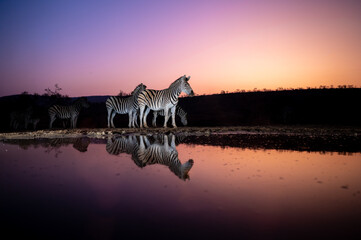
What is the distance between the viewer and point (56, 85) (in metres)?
32.5

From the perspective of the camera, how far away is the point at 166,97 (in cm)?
1551

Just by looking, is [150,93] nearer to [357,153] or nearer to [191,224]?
[357,153]

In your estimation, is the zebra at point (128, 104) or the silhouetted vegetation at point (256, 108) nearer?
the zebra at point (128, 104)

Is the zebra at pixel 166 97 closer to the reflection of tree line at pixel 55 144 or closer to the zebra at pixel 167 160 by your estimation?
the reflection of tree line at pixel 55 144

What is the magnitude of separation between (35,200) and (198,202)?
1861 mm

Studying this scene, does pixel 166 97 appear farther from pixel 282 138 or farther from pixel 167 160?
pixel 167 160

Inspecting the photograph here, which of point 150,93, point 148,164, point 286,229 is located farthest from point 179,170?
point 150,93

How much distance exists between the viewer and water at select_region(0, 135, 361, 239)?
2.39m

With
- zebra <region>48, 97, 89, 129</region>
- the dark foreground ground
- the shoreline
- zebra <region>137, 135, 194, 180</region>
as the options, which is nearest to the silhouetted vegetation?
zebra <region>48, 97, 89, 129</region>

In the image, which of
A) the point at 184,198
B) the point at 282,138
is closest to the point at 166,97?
the point at 282,138

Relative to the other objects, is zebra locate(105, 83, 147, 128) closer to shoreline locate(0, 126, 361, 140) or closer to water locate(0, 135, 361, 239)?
shoreline locate(0, 126, 361, 140)

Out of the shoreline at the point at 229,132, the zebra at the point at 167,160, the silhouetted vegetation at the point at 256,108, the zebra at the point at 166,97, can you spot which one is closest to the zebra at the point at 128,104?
the zebra at the point at 166,97

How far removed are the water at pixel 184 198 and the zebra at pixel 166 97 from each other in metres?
9.36

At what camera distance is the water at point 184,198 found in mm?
2393
